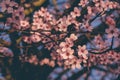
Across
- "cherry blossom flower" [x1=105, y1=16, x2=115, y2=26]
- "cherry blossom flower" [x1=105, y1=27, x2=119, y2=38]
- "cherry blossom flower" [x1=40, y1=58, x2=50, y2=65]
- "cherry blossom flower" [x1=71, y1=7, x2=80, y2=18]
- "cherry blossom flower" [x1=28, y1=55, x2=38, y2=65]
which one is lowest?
→ "cherry blossom flower" [x1=40, y1=58, x2=50, y2=65]

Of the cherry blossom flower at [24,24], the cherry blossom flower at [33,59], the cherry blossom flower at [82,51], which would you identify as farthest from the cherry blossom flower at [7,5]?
the cherry blossom flower at [82,51]

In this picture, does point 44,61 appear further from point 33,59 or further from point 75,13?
point 75,13

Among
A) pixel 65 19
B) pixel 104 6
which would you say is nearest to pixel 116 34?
pixel 104 6

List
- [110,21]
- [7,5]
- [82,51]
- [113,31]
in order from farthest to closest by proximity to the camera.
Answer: [7,5] → [110,21] → [113,31] → [82,51]

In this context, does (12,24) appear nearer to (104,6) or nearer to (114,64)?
(104,6)

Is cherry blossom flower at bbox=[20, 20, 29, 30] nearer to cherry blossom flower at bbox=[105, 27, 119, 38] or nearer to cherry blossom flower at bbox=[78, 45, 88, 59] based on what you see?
cherry blossom flower at bbox=[78, 45, 88, 59]

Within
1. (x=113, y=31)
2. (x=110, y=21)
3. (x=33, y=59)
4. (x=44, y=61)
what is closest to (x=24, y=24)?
(x=33, y=59)

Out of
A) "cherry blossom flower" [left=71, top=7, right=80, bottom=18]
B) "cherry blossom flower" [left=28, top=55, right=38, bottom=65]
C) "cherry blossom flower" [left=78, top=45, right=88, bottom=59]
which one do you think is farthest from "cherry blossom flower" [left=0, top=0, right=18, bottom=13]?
"cherry blossom flower" [left=78, top=45, right=88, bottom=59]

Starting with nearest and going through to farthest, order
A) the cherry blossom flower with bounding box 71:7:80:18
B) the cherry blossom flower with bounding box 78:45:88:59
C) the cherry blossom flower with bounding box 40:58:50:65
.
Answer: the cherry blossom flower with bounding box 78:45:88:59
the cherry blossom flower with bounding box 71:7:80:18
the cherry blossom flower with bounding box 40:58:50:65

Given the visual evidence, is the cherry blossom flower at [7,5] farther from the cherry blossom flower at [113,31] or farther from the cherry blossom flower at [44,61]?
the cherry blossom flower at [113,31]

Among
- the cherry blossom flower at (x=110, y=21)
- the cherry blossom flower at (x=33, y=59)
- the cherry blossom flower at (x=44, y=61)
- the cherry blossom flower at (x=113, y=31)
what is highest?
the cherry blossom flower at (x=110, y=21)

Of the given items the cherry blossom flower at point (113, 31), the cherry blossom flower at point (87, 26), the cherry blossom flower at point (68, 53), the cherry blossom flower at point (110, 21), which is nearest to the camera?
the cherry blossom flower at point (68, 53)
